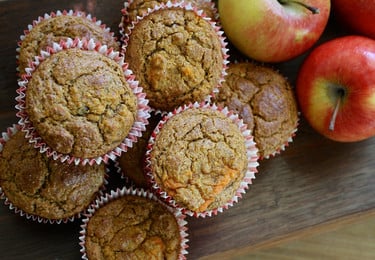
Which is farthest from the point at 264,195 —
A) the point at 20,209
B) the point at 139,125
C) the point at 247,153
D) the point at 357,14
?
the point at 20,209

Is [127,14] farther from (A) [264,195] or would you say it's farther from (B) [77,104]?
(A) [264,195]

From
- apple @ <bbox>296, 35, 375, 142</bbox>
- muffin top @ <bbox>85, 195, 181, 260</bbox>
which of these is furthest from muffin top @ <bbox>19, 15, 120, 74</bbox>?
apple @ <bbox>296, 35, 375, 142</bbox>

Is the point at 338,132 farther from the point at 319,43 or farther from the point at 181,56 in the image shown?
the point at 181,56

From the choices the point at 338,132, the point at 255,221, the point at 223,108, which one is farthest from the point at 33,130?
the point at 338,132

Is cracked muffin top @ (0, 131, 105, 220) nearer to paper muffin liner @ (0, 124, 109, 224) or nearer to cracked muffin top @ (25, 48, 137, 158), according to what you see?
paper muffin liner @ (0, 124, 109, 224)

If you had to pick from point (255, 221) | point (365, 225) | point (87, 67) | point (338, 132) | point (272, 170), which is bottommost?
point (365, 225)

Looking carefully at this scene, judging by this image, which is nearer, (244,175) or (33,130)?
(33,130)

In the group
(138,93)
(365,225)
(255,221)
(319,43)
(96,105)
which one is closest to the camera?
(96,105)
